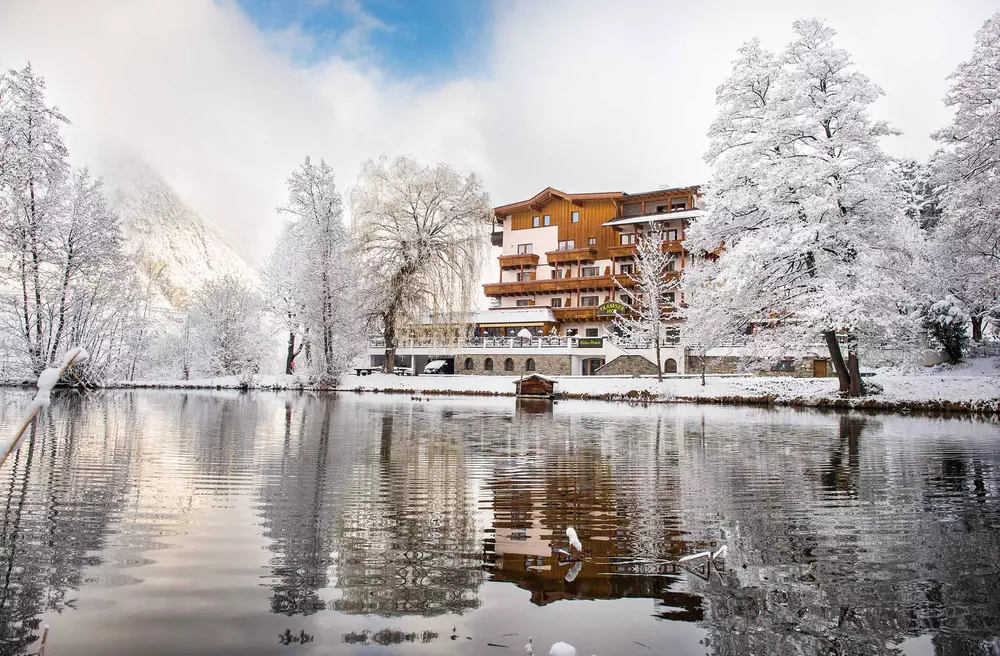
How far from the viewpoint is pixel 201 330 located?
Answer: 59625mm

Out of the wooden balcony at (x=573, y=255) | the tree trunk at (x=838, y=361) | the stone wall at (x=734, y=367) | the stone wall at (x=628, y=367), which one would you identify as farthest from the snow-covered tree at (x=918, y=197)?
the tree trunk at (x=838, y=361)

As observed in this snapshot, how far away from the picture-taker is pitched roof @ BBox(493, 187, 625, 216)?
65312mm

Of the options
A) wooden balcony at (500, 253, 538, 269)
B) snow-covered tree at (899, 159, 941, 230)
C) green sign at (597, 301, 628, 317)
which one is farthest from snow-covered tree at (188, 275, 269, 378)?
snow-covered tree at (899, 159, 941, 230)

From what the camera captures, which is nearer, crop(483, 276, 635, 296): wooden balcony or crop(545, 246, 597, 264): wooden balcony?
crop(483, 276, 635, 296): wooden balcony

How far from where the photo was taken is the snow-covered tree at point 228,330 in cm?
5594

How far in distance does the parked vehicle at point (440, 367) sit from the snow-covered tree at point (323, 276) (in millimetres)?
10979

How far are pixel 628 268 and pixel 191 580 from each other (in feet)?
199

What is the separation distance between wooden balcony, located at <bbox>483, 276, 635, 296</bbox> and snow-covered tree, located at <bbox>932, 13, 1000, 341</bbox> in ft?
111

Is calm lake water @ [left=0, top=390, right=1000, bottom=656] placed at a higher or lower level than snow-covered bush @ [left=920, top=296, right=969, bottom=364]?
lower

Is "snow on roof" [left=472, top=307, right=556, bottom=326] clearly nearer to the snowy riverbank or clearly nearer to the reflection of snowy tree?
the snowy riverbank

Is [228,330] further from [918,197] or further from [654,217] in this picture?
[918,197]

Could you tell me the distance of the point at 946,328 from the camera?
36688 mm

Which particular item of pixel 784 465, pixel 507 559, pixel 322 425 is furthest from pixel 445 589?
pixel 322 425

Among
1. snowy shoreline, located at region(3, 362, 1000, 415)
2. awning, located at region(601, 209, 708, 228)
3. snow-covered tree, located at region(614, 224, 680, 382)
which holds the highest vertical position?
awning, located at region(601, 209, 708, 228)
